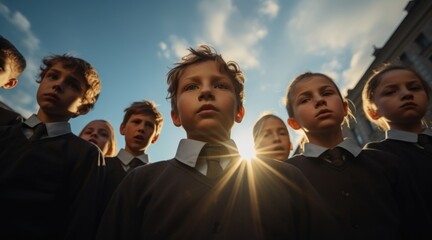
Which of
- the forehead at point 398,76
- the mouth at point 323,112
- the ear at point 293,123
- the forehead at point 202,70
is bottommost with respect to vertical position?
the forehead at point 202,70

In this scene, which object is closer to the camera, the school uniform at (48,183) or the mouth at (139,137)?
the school uniform at (48,183)

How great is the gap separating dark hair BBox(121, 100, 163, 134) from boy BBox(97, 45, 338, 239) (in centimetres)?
260

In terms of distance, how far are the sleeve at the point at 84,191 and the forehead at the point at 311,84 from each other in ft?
7.39

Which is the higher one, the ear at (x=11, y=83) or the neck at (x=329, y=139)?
the neck at (x=329, y=139)

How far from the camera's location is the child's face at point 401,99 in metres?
2.76

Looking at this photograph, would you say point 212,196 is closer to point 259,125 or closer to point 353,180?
point 353,180

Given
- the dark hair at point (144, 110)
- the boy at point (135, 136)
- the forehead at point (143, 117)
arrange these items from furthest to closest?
1. the dark hair at point (144, 110)
2. the forehead at point (143, 117)
3. the boy at point (135, 136)

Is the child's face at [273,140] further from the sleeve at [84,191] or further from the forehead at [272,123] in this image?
the sleeve at [84,191]

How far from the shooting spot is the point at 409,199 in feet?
6.31

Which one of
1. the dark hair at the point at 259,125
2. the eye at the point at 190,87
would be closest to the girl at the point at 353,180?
the eye at the point at 190,87

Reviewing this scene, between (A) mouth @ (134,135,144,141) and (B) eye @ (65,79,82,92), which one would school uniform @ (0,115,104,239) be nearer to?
(B) eye @ (65,79,82,92)

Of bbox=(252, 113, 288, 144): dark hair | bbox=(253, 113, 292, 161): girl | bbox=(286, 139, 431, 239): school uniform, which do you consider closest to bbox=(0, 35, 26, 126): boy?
bbox=(286, 139, 431, 239): school uniform

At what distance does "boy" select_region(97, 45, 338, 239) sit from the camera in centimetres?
134

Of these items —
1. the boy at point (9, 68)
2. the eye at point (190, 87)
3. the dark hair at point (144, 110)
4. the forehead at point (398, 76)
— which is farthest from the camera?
the dark hair at point (144, 110)
